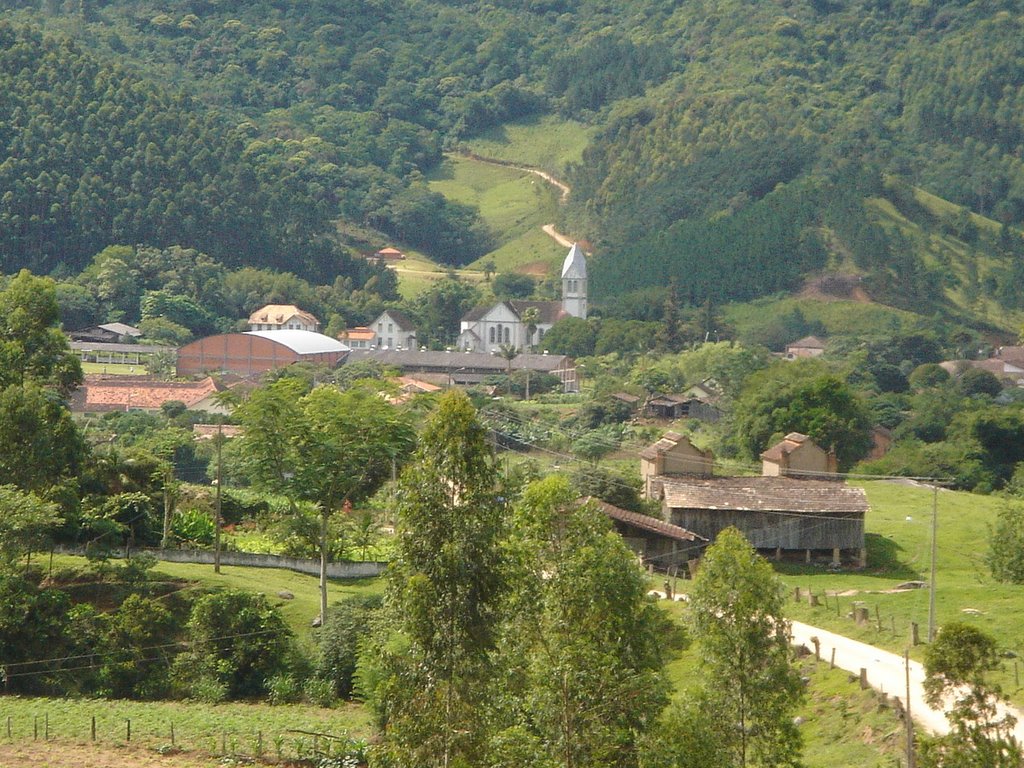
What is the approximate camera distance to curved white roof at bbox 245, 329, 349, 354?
96688 mm

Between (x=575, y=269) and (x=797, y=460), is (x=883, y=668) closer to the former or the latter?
(x=797, y=460)

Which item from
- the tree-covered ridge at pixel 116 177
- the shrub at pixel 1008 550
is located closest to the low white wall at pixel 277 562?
the shrub at pixel 1008 550

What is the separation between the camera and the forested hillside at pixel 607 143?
414 feet

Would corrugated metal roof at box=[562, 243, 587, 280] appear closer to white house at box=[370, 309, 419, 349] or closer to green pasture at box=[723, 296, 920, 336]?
green pasture at box=[723, 296, 920, 336]

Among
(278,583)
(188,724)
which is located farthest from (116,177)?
(188,724)

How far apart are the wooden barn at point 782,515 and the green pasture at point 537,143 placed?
123 m

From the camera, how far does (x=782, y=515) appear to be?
43781mm

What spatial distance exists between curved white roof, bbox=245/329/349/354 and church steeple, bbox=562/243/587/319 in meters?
22.3

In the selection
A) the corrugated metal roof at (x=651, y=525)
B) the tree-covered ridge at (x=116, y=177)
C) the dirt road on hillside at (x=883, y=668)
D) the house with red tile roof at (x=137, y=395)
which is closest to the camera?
the dirt road on hillside at (x=883, y=668)

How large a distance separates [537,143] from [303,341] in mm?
84167

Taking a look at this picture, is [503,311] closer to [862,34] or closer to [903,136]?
[903,136]

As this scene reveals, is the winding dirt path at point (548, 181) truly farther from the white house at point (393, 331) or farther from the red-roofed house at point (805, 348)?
the red-roofed house at point (805, 348)

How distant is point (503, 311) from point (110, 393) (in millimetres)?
41204

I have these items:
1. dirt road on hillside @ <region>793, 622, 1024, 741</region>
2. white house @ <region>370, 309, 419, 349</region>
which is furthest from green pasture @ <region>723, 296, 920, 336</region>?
dirt road on hillside @ <region>793, 622, 1024, 741</region>
